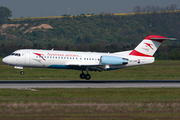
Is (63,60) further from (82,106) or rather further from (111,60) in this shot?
(82,106)

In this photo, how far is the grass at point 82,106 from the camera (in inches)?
666

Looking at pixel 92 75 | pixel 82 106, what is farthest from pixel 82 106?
pixel 92 75

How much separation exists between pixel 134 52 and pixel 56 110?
25334mm

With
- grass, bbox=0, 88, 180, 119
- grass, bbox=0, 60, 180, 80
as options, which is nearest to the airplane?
grass, bbox=0, 60, 180, 80

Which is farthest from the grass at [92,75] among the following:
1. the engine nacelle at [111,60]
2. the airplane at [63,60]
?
the engine nacelle at [111,60]

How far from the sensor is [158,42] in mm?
41906

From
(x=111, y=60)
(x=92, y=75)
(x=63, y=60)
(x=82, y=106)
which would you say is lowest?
(x=82, y=106)

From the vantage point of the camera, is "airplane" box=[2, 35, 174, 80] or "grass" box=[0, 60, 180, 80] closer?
"airplane" box=[2, 35, 174, 80]

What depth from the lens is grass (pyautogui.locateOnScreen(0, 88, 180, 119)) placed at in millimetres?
16906

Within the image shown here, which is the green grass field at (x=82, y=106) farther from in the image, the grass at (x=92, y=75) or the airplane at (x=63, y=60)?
the grass at (x=92, y=75)

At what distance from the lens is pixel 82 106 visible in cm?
1977

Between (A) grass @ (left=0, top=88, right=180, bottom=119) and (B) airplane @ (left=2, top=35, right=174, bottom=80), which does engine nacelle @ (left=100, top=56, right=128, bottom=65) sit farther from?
(A) grass @ (left=0, top=88, right=180, bottom=119)

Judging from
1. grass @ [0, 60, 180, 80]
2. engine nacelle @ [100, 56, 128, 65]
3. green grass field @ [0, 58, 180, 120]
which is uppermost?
engine nacelle @ [100, 56, 128, 65]

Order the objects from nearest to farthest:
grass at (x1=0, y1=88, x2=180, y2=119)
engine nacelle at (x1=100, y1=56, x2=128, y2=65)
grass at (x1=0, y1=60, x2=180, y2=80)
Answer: grass at (x1=0, y1=88, x2=180, y2=119) → engine nacelle at (x1=100, y1=56, x2=128, y2=65) → grass at (x1=0, y1=60, x2=180, y2=80)
